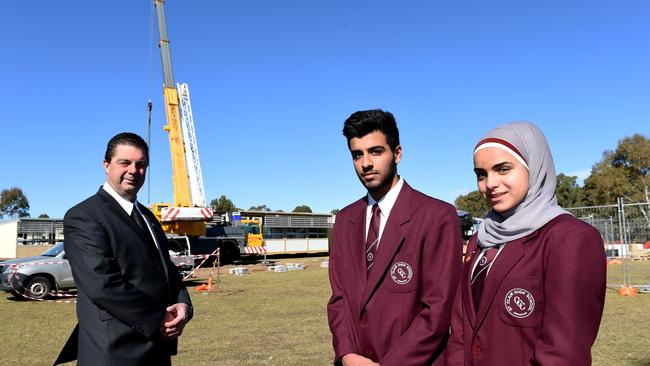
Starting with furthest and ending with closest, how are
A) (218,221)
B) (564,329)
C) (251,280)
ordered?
(218,221) → (251,280) → (564,329)

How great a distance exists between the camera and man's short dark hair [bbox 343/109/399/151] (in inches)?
103

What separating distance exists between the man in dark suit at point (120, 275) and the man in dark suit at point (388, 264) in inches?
36.8

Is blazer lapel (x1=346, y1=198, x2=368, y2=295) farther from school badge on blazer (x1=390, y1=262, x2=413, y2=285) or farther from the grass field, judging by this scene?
the grass field

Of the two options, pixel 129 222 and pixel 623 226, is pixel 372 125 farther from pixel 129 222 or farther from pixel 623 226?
pixel 623 226

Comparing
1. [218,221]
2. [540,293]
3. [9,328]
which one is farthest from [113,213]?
[218,221]

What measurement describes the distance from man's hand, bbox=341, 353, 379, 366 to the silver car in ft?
39.4

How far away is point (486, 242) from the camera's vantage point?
2.10m

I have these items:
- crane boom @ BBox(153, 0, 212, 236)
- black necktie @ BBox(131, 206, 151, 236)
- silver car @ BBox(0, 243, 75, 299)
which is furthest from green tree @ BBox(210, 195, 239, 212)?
black necktie @ BBox(131, 206, 151, 236)

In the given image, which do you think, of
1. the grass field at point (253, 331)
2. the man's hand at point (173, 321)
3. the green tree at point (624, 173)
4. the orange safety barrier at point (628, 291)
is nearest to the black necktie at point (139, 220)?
the man's hand at point (173, 321)

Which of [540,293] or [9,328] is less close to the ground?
[540,293]

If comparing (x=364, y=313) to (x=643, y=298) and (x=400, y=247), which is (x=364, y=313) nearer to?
(x=400, y=247)

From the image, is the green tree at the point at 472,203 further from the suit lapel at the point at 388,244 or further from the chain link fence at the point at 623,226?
the suit lapel at the point at 388,244

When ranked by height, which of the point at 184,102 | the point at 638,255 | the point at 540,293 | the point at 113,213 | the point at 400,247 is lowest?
the point at 638,255

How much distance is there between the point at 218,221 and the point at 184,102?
6883 mm
